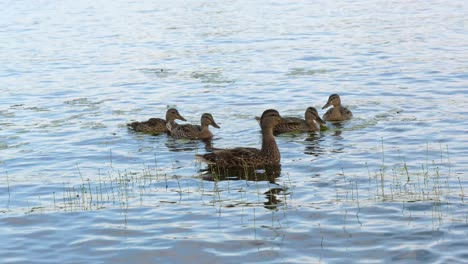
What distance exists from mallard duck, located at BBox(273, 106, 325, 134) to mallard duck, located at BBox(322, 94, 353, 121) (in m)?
0.58

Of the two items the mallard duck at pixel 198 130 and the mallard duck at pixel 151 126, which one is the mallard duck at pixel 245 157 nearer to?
the mallard duck at pixel 198 130

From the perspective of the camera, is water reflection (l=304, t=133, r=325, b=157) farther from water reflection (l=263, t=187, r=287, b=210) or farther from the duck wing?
water reflection (l=263, t=187, r=287, b=210)

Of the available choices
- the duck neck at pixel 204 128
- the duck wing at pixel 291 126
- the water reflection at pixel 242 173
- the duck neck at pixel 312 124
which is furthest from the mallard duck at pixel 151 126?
the water reflection at pixel 242 173

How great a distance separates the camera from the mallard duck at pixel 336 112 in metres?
18.2

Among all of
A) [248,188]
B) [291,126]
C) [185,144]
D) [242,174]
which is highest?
[291,126]

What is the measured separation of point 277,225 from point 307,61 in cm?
1449

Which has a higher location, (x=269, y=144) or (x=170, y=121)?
(x=170, y=121)

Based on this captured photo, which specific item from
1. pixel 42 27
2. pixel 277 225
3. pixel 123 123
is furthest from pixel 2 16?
pixel 277 225

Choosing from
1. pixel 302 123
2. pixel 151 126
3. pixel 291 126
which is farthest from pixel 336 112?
pixel 151 126

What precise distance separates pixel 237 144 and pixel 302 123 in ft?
4.71

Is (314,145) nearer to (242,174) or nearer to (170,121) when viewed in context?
(242,174)

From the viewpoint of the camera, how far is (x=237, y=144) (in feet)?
54.9

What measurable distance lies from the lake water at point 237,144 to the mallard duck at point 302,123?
9.0 inches

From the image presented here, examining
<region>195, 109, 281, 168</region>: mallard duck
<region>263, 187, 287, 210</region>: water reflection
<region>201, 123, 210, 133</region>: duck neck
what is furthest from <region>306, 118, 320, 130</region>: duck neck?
<region>263, 187, 287, 210</region>: water reflection
